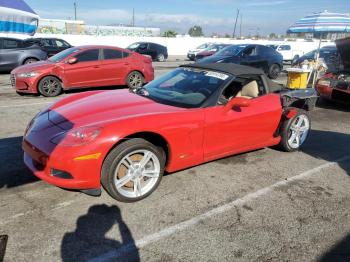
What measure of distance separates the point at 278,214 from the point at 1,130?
4.88 m

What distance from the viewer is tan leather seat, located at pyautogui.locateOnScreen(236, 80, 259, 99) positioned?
4.91 meters

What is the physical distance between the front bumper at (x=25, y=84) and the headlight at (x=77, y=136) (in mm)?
6067

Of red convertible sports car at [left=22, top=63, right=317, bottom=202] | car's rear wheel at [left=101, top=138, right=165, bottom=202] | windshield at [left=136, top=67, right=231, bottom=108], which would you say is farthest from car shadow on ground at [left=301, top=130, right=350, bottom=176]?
car's rear wheel at [left=101, top=138, right=165, bottom=202]

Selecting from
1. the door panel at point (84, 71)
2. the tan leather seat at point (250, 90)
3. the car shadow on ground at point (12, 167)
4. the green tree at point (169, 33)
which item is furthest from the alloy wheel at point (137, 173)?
the green tree at point (169, 33)

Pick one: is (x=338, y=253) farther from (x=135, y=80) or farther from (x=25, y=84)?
(x=135, y=80)

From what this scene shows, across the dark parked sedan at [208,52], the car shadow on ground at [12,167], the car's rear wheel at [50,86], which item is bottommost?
the car shadow on ground at [12,167]

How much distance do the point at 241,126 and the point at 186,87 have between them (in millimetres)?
913

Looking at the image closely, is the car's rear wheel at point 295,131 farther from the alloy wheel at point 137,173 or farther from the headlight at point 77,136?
the headlight at point 77,136

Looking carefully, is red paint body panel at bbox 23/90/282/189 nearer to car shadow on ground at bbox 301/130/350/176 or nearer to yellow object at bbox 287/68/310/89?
car shadow on ground at bbox 301/130/350/176

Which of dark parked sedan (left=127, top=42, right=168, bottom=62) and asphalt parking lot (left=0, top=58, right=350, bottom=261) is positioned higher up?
dark parked sedan (left=127, top=42, right=168, bottom=62)

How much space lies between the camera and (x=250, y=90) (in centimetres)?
493

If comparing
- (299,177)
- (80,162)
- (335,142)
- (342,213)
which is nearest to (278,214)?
(342,213)

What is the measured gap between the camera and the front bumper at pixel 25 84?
873 cm

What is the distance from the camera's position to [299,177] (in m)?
4.49
